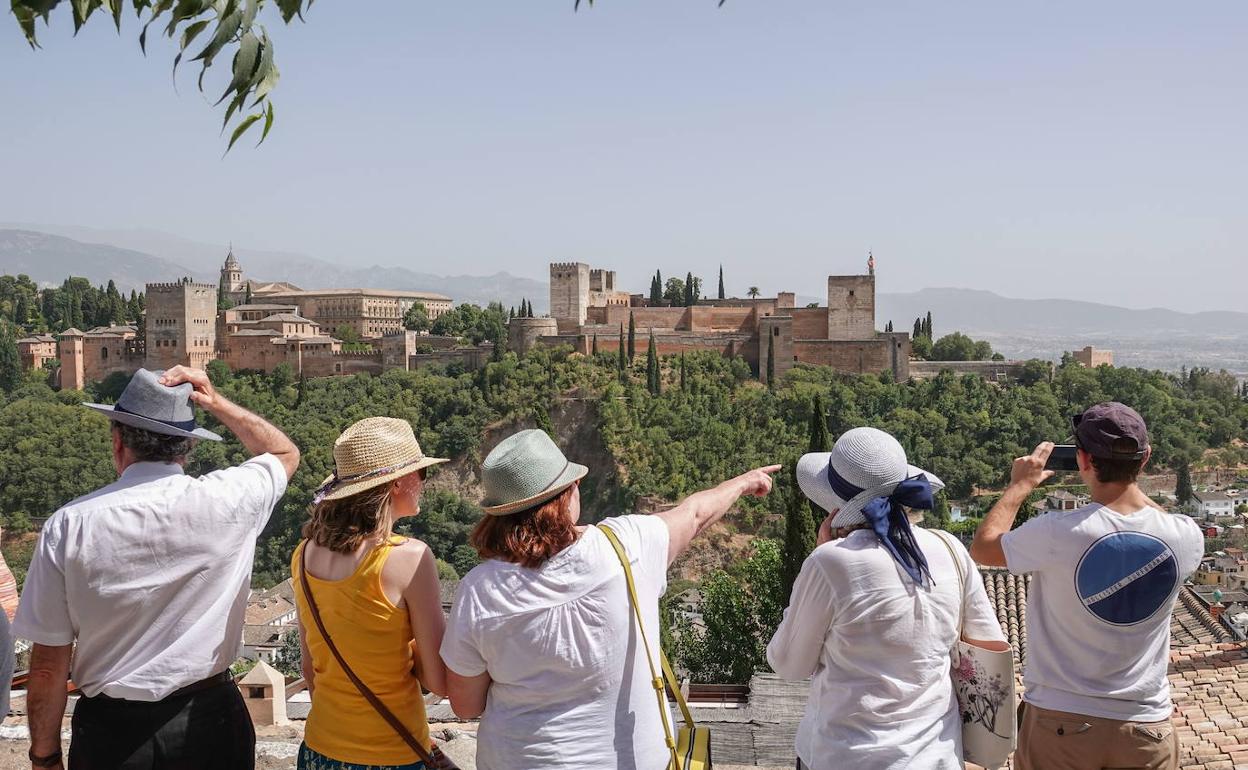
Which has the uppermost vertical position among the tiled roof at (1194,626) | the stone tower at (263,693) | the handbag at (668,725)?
the handbag at (668,725)

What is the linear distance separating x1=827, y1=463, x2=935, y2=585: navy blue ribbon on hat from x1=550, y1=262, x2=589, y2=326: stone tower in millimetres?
45233

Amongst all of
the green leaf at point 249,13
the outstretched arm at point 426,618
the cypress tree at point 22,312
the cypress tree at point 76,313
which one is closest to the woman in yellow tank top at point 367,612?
the outstretched arm at point 426,618

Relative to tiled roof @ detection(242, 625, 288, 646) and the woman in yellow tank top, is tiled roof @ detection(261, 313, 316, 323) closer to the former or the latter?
tiled roof @ detection(242, 625, 288, 646)

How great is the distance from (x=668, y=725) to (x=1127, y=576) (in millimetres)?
1457

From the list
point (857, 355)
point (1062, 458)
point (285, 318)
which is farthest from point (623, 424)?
point (1062, 458)

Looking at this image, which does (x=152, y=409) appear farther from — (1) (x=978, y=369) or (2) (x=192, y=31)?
(1) (x=978, y=369)

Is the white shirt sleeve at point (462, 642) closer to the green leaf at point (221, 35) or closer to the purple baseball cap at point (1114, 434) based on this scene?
the green leaf at point (221, 35)

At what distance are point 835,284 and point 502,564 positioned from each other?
42.2 metres

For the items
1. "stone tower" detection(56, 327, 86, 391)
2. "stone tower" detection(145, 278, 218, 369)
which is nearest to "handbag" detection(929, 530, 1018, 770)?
"stone tower" detection(145, 278, 218, 369)

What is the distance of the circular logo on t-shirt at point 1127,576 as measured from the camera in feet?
10.5

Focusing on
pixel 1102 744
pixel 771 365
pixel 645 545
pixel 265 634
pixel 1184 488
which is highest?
pixel 645 545

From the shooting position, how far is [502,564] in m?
2.85

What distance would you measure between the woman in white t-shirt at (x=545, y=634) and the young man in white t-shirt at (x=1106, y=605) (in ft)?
4.02

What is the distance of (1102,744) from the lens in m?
3.26
